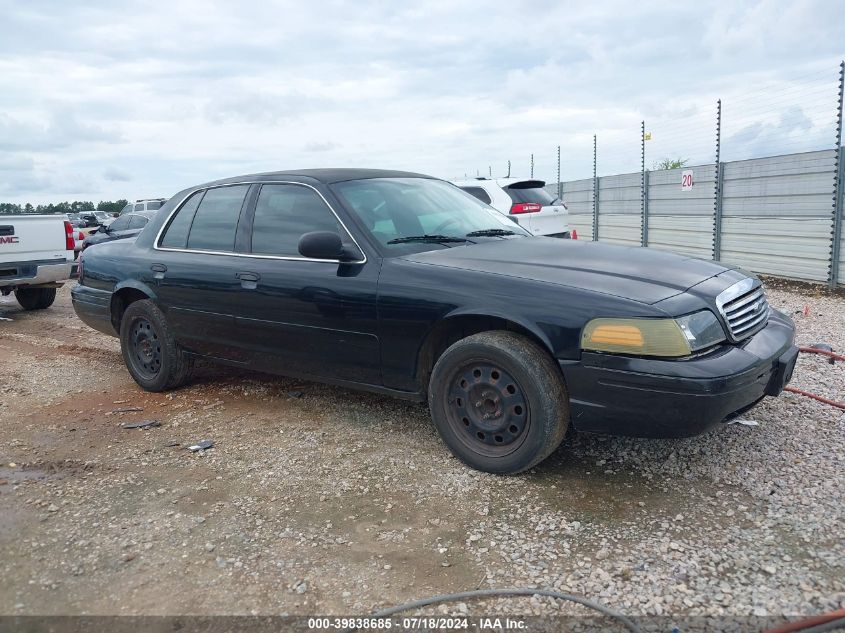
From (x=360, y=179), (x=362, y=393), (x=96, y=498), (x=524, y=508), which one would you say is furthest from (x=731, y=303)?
(x=96, y=498)

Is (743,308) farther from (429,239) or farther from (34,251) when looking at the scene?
(34,251)

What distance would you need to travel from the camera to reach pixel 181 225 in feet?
17.3

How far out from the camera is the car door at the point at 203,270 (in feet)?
15.5

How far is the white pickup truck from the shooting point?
9.37 meters

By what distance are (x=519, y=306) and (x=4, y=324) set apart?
855 cm

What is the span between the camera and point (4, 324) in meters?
9.38

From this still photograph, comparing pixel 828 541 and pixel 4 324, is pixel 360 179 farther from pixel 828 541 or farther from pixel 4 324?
pixel 4 324

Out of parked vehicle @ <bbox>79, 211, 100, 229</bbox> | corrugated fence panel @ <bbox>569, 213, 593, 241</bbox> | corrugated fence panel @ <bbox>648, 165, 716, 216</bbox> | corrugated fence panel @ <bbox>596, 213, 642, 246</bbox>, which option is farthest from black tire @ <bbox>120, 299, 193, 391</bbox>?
parked vehicle @ <bbox>79, 211, 100, 229</bbox>

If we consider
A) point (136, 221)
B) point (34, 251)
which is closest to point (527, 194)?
point (34, 251)

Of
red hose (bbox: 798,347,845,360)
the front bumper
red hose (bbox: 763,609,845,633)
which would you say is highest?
the front bumper

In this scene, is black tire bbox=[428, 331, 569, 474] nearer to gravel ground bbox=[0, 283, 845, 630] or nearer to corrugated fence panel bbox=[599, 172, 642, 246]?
gravel ground bbox=[0, 283, 845, 630]

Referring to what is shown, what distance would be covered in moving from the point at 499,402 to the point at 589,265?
88cm

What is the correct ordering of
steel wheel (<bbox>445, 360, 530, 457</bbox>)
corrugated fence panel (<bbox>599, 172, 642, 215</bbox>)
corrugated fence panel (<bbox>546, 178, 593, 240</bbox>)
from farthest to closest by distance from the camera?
corrugated fence panel (<bbox>546, 178, 593, 240</bbox>) < corrugated fence panel (<bbox>599, 172, 642, 215</bbox>) < steel wheel (<bbox>445, 360, 530, 457</bbox>)

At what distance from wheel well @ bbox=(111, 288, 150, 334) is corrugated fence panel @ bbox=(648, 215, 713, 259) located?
8.97 m
